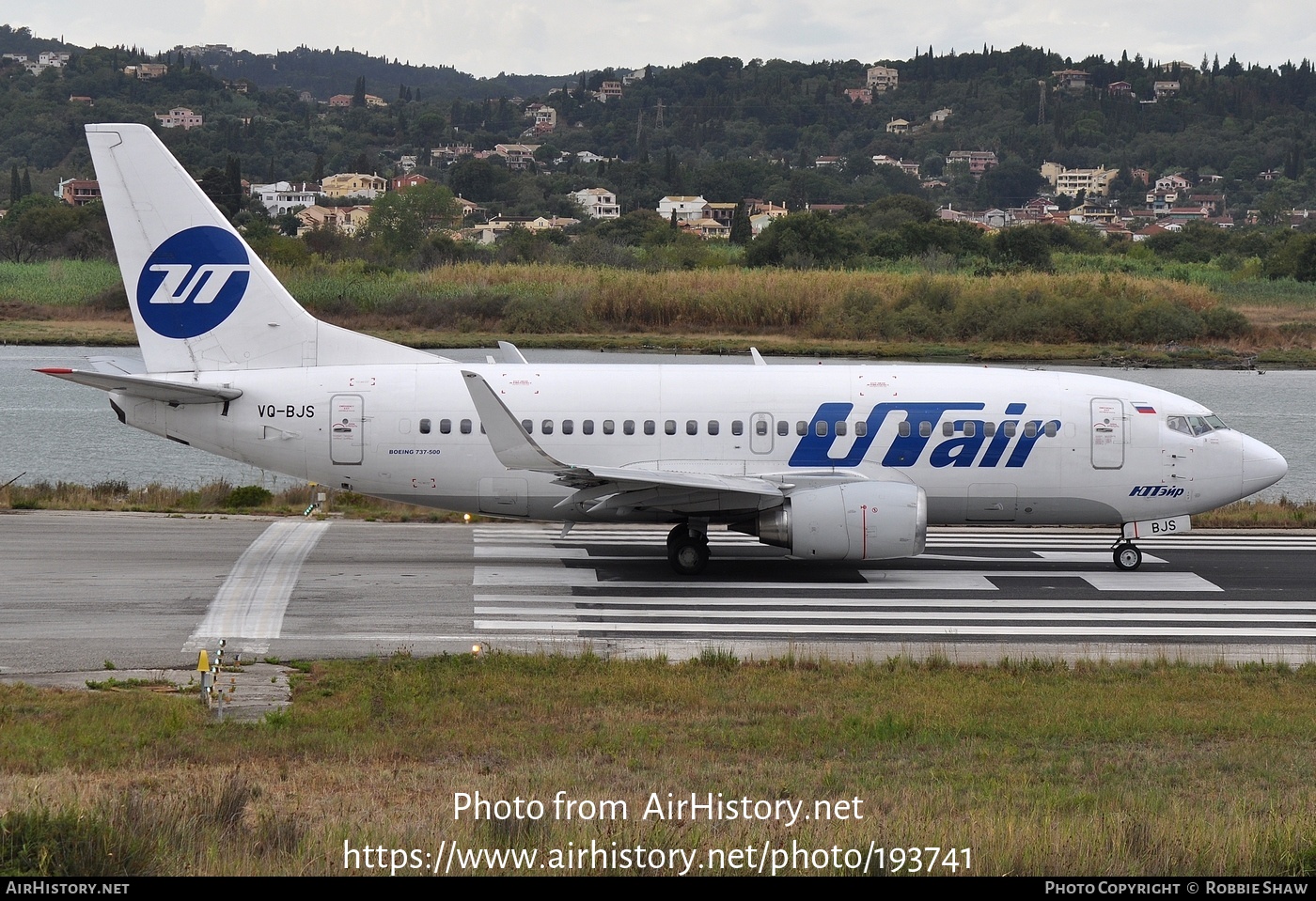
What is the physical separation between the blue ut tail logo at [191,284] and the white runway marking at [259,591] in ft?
13.5

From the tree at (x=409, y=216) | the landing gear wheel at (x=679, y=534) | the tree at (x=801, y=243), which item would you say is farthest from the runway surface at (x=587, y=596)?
the tree at (x=409, y=216)

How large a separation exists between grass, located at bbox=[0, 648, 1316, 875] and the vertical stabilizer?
9.66 meters

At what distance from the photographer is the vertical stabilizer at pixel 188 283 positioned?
84.4 ft

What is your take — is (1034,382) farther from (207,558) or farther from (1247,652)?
(207,558)

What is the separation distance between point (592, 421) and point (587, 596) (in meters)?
3.71

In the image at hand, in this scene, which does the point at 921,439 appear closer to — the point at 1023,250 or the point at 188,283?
the point at 188,283

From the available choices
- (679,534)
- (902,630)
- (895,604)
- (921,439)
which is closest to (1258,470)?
(921,439)

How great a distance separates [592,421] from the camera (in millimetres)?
25734

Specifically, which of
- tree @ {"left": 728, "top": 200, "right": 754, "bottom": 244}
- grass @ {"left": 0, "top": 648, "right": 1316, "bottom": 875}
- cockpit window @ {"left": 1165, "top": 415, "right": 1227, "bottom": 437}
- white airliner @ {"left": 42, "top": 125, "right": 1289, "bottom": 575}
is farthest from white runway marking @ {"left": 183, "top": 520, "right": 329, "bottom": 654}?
tree @ {"left": 728, "top": 200, "right": 754, "bottom": 244}

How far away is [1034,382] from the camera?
2642 centimetres

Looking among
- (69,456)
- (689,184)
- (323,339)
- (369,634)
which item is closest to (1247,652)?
(369,634)

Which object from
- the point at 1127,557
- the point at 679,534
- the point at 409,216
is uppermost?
the point at 409,216

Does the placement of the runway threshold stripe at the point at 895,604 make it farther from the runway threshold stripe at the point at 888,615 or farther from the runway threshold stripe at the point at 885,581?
the runway threshold stripe at the point at 885,581

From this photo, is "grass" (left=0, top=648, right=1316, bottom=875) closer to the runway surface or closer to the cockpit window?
the runway surface
